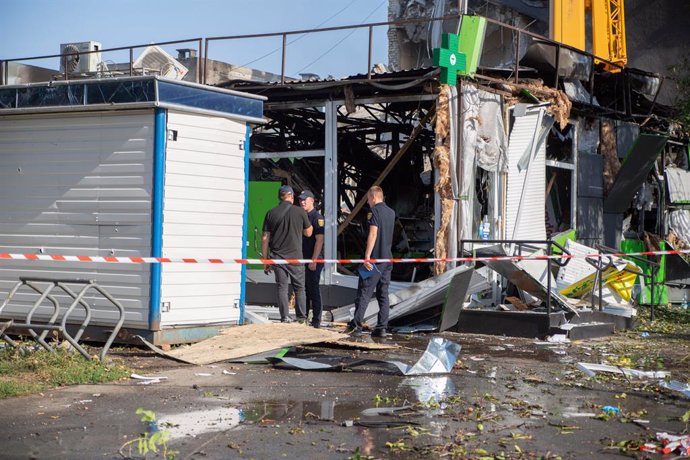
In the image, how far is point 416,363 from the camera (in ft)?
30.7

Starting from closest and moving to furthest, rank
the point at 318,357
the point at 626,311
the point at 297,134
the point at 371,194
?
1. the point at 318,357
2. the point at 371,194
3. the point at 626,311
4. the point at 297,134

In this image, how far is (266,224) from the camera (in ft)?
42.6

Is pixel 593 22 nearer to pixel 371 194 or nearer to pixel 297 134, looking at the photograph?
pixel 297 134

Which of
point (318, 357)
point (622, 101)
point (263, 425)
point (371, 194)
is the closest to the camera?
point (263, 425)

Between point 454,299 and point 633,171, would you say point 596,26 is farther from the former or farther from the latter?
point 454,299

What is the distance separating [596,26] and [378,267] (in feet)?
35.9

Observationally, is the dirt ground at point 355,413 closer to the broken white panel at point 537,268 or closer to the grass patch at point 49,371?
the grass patch at point 49,371

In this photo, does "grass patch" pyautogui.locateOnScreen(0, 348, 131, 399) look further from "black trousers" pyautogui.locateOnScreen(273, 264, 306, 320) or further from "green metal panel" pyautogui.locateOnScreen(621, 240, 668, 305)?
"green metal panel" pyautogui.locateOnScreen(621, 240, 668, 305)

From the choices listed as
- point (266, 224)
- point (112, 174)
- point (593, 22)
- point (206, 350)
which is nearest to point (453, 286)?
point (266, 224)

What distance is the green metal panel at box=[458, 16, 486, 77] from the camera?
14.5 meters

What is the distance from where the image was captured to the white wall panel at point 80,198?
1048 centimetres

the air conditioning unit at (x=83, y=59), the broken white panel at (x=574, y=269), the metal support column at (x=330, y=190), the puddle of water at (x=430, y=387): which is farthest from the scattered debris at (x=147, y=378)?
the air conditioning unit at (x=83, y=59)

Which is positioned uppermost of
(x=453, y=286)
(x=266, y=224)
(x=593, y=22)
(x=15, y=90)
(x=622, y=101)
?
(x=593, y=22)

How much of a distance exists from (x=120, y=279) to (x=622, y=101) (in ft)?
41.0
